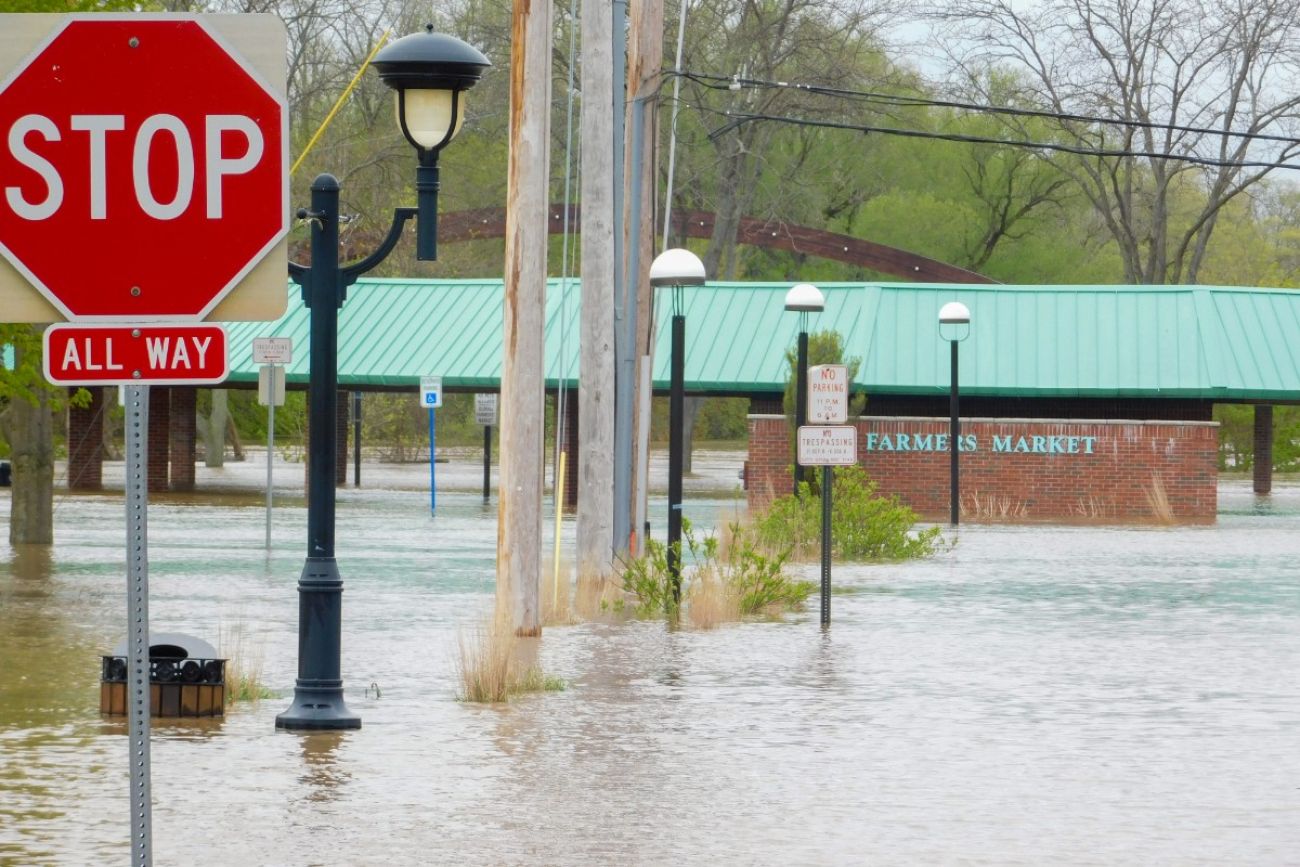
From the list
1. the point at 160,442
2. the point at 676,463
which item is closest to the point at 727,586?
the point at 676,463

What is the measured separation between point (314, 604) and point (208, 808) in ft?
8.65

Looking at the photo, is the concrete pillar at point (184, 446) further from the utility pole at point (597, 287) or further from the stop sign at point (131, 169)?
the stop sign at point (131, 169)

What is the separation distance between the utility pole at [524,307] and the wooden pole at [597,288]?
283cm

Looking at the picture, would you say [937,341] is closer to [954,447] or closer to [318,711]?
[954,447]

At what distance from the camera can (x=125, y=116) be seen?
4922 millimetres

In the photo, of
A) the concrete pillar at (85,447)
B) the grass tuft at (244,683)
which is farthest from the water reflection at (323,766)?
the concrete pillar at (85,447)

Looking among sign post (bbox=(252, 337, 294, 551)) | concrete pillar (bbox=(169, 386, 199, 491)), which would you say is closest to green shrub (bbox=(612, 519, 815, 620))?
sign post (bbox=(252, 337, 294, 551))

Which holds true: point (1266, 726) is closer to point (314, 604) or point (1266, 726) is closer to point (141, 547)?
point (314, 604)

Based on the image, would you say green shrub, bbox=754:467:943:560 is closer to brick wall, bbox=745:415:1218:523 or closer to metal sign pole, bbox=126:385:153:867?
brick wall, bbox=745:415:1218:523

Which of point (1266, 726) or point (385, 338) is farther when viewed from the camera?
point (385, 338)

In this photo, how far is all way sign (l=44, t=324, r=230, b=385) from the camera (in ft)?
16.0

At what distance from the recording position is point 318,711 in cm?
1205

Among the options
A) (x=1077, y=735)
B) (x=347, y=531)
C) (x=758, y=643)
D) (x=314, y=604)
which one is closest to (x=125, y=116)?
(x=314, y=604)

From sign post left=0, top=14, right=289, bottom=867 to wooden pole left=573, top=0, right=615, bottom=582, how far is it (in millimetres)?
14790
